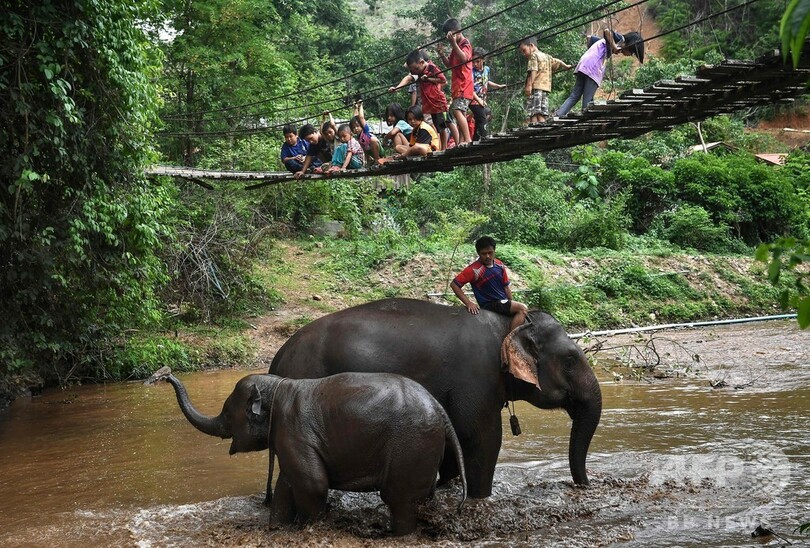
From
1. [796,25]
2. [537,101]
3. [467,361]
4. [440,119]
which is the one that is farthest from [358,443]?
[440,119]

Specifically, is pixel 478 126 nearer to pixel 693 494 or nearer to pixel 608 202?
pixel 693 494

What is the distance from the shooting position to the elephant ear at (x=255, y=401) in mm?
6008

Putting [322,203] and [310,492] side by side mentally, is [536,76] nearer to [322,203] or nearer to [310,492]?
[310,492]

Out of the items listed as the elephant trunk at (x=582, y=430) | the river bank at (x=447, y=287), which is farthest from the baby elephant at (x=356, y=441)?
the river bank at (x=447, y=287)

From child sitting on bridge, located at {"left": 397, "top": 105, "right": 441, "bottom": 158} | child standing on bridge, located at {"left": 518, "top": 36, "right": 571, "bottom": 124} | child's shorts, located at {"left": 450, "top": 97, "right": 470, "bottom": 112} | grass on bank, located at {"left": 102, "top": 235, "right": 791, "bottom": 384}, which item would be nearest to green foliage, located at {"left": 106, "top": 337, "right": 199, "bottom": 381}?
grass on bank, located at {"left": 102, "top": 235, "right": 791, "bottom": 384}

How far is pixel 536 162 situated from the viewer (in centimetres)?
2441

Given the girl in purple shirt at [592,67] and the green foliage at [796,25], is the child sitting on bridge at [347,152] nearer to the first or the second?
the girl in purple shirt at [592,67]

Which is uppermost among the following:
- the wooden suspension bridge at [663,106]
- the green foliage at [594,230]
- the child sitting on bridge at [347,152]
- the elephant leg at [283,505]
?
the child sitting on bridge at [347,152]

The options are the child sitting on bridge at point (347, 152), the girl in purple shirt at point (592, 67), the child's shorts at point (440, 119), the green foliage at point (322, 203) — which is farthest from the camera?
the green foliage at point (322, 203)

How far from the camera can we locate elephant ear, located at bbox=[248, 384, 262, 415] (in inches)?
237

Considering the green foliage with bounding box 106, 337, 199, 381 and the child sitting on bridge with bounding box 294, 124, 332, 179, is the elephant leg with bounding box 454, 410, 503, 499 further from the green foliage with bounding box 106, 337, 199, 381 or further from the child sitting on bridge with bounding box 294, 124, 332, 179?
the green foliage with bounding box 106, 337, 199, 381

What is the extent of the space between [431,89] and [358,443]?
22.1 feet

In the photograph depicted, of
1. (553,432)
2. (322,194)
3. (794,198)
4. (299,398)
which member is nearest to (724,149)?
(794,198)

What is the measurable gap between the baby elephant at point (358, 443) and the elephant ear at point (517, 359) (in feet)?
3.35
